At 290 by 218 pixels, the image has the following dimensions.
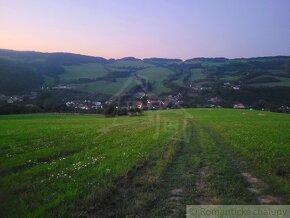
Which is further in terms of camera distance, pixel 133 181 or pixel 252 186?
pixel 133 181

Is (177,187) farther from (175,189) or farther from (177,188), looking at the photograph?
(175,189)

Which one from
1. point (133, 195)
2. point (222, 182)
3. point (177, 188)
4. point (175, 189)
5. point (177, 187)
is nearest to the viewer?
point (133, 195)

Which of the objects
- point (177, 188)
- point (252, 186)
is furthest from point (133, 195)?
point (252, 186)

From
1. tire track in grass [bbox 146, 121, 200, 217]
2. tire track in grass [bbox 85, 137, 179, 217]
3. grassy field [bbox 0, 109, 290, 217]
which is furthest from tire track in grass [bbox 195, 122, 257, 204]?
tire track in grass [bbox 85, 137, 179, 217]

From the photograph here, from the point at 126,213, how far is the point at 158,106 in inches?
5660

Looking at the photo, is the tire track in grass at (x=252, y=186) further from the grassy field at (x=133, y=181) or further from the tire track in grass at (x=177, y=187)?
the tire track in grass at (x=177, y=187)

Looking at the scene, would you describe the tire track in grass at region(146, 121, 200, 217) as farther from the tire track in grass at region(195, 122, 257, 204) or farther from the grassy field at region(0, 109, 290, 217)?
the tire track in grass at region(195, 122, 257, 204)

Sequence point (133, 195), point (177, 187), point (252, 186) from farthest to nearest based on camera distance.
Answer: point (252, 186), point (177, 187), point (133, 195)

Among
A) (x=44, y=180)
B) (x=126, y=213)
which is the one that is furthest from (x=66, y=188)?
(x=126, y=213)

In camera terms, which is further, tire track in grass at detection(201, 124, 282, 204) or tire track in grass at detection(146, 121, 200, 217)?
tire track in grass at detection(201, 124, 282, 204)

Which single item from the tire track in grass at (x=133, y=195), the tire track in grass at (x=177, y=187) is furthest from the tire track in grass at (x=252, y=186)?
the tire track in grass at (x=133, y=195)

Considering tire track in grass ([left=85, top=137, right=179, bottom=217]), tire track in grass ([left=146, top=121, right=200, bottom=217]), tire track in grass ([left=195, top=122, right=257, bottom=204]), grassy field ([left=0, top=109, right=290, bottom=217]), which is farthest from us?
tire track in grass ([left=195, top=122, right=257, bottom=204])

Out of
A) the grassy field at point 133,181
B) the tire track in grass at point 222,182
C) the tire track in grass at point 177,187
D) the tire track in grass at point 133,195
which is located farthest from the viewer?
the tire track in grass at point 222,182

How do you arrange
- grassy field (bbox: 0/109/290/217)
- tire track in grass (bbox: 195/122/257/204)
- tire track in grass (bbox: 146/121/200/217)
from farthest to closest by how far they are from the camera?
1. tire track in grass (bbox: 195/122/257/204)
2. grassy field (bbox: 0/109/290/217)
3. tire track in grass (bbox: 146/121/200/217)
